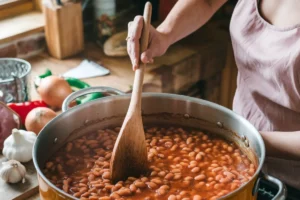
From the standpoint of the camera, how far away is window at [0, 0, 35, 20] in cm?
195

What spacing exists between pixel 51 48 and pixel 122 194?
3.44ft

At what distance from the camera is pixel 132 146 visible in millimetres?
1105

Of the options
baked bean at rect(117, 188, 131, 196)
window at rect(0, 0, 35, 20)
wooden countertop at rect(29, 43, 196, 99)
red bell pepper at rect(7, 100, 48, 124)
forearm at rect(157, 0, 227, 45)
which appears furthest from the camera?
window at rect(0, 0, 35, 20)

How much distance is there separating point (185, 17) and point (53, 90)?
1.61 feet

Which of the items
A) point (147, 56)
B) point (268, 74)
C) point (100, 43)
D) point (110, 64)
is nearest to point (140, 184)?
point (147, 56)

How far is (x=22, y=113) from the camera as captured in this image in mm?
1521

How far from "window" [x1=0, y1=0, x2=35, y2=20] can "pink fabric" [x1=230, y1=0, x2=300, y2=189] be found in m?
1.00

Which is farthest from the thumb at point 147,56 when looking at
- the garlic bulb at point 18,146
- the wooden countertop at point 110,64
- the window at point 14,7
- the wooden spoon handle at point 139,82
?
the window at point 14,7

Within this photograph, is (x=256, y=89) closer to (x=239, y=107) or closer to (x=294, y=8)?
(x=239, y=107)

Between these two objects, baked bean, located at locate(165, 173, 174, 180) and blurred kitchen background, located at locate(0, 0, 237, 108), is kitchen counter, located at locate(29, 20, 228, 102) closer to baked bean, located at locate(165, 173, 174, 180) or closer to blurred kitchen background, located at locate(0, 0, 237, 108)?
blurred kitchen background, located at locate(0, 0, 237, 108)

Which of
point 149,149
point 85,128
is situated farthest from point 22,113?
point 149,149

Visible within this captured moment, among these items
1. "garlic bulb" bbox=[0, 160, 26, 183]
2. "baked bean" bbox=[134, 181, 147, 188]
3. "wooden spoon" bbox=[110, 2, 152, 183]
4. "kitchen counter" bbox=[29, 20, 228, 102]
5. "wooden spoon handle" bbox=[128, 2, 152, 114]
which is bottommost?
"kitchen counter" bbox=[29, 20, 228, 102]

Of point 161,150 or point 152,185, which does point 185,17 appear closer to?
point 161,150

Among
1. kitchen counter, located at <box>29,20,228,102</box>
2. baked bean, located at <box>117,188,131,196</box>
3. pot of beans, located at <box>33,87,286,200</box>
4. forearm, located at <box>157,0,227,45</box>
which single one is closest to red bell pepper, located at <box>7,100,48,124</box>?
kitchen counter, located at <box>29,20,228,102</box>
